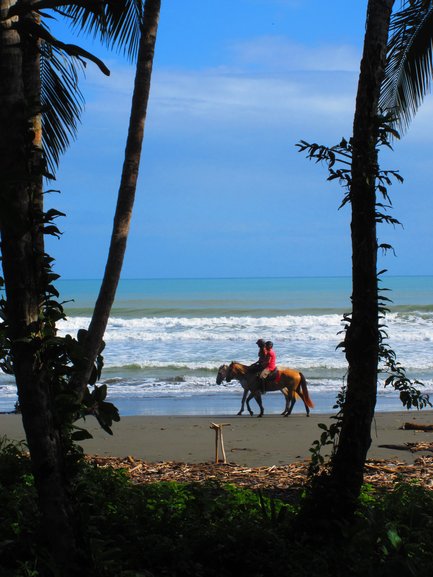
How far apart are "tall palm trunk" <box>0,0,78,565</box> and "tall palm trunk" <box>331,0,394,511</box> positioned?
1.88 meters

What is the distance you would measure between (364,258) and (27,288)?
2.05 metres

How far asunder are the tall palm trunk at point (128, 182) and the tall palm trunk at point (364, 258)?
2566mm

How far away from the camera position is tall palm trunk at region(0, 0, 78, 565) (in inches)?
126

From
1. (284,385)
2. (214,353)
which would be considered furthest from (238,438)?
(214,353)

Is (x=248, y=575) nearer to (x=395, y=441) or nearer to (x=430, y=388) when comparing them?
(x=395, y=441)

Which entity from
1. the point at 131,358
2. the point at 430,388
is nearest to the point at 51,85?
the point at 430,388

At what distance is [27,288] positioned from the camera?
10.9 feet

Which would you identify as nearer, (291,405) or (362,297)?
(362,297)

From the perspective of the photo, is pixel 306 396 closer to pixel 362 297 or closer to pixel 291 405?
pixel 291 405

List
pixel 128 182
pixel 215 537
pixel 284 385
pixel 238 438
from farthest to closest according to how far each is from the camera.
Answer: pixel 284 385, pixel 238 438, pixel 128 182, pixel 215 537

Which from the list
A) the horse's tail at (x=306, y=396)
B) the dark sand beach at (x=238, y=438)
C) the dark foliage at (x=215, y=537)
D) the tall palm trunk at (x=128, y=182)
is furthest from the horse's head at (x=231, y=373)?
the dark foliage at (x=215, y=537)

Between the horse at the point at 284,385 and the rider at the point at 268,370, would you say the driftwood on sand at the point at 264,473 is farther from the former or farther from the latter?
the rider at the point at 268,370

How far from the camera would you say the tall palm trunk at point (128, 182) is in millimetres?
6781

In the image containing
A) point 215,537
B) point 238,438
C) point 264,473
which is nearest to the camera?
point 215,537
